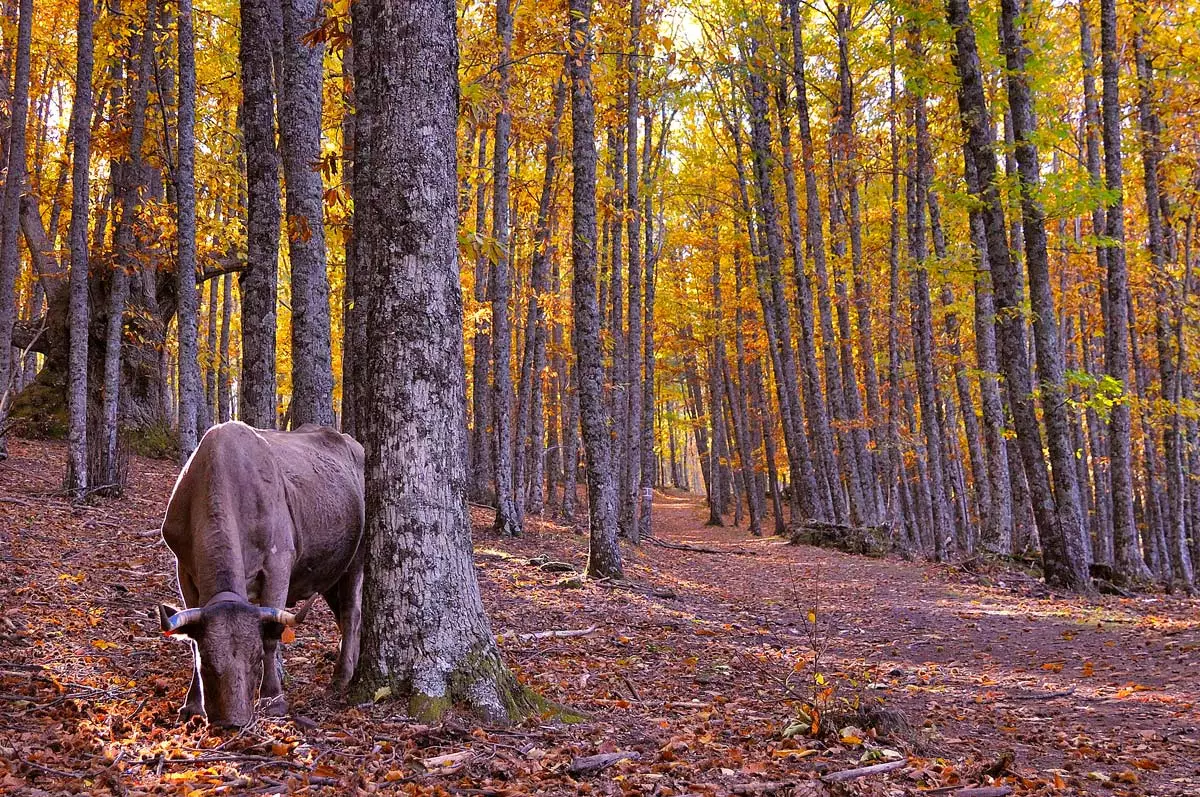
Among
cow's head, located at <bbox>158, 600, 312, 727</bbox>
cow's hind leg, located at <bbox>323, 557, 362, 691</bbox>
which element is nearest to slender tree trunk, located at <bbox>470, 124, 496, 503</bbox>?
cow's hind leg, located at <bbox>323, 557, 362, 691</bbox>

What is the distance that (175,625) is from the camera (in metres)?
4.76

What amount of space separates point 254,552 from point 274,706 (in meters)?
1.08

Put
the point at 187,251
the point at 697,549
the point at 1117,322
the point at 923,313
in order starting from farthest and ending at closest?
the point at 697,549 < the point at 923,313 < the point at 1117,322 < the point at 187,251

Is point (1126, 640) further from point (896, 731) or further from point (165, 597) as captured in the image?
point (165, 597)

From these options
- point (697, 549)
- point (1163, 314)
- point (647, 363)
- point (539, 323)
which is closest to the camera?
point (1163, 314)

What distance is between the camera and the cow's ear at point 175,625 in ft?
15.6

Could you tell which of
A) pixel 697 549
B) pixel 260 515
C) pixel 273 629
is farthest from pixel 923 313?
pixel 273 629

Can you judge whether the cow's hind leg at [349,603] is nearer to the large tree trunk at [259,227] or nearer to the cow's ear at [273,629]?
the cow's ear at [273,629]

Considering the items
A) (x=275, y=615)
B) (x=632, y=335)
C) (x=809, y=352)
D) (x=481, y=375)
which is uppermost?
(x=632, y=335)

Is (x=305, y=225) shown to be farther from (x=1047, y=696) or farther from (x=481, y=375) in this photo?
(x=481, y=375)

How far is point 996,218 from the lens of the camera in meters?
14.0

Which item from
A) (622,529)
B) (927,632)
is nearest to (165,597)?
(927,632)

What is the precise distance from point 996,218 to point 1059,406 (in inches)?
134

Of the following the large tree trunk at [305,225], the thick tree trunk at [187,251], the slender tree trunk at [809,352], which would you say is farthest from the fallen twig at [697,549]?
A: the large tree trunk at [305,225]
